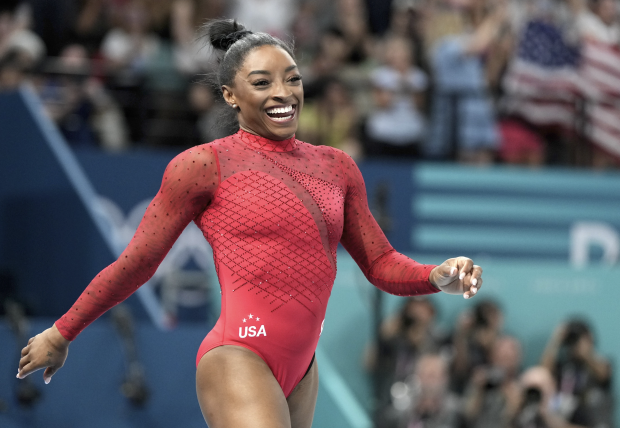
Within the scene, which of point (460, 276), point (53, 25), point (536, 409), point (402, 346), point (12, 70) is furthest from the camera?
point (53, 25)

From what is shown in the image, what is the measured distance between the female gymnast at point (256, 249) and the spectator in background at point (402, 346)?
12.5 ft

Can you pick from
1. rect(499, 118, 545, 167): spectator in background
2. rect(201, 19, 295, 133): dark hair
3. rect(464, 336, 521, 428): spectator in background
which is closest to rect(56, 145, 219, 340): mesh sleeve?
rect(201, 19, 295, 133): dark hair

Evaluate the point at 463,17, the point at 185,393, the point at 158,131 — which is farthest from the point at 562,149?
the point at 185,393

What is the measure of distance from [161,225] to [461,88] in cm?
560

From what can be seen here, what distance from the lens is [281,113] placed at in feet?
9.25

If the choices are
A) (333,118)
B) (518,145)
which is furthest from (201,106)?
(518,145)

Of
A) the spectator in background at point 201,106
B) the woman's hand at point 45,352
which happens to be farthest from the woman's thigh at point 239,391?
the spectator in background at point 201,106

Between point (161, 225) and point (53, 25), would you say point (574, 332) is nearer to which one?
point (161, 225)

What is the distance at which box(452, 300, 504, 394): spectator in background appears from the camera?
659 centimetres

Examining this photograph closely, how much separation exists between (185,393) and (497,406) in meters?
2.31

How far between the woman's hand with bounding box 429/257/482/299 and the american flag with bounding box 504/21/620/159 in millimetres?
5709

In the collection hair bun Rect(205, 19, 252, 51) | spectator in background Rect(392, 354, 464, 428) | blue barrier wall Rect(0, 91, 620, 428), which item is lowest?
spectator in background Rect(392, 354, 464, 428)

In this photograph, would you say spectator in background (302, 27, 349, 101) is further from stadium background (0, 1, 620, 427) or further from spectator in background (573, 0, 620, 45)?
spectator in background (573, 0, 620, 45)

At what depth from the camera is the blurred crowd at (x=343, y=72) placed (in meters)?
7.34
